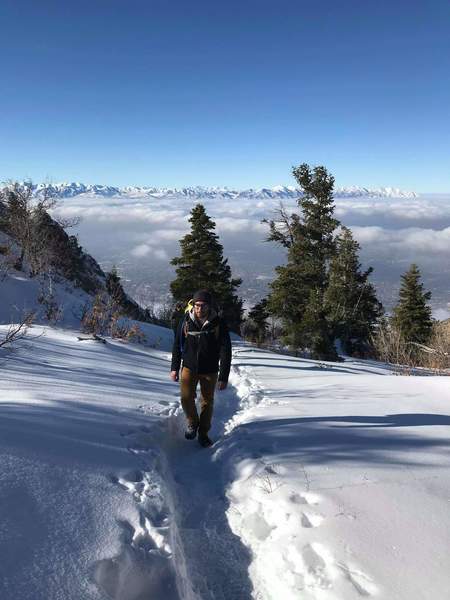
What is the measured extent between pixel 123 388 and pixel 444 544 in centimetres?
526

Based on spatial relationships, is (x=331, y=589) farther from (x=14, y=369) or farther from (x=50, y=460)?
(x=14, y=369)

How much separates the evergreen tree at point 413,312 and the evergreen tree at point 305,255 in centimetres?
1115

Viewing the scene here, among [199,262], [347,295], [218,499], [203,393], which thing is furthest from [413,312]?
[218,499]

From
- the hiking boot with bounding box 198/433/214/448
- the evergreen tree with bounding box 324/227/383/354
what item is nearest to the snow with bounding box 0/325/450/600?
the hiking boot with bounding box 198/433/214/448

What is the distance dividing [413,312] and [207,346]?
31.4m

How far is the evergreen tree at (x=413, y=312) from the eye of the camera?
3155cm

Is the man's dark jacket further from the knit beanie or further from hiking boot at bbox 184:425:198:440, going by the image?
hiking boot at bbox 184:425:198:440

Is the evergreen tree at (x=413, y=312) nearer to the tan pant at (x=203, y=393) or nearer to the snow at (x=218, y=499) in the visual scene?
the snow at (x=218, y=499)

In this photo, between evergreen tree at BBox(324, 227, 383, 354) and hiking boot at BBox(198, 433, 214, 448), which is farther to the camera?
evergreen tree at BBox(324, 227, 383, 354)

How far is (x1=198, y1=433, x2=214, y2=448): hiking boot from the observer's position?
5316 mm

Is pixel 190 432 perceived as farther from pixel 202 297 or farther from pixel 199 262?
pixel 199 262

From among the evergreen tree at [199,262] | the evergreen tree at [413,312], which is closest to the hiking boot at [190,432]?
the evergreen tree at [199,262]

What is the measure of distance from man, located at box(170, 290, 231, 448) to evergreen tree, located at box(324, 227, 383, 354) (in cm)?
1896

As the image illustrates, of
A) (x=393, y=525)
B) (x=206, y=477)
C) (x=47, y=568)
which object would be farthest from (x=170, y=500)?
(x=393, y=525)
